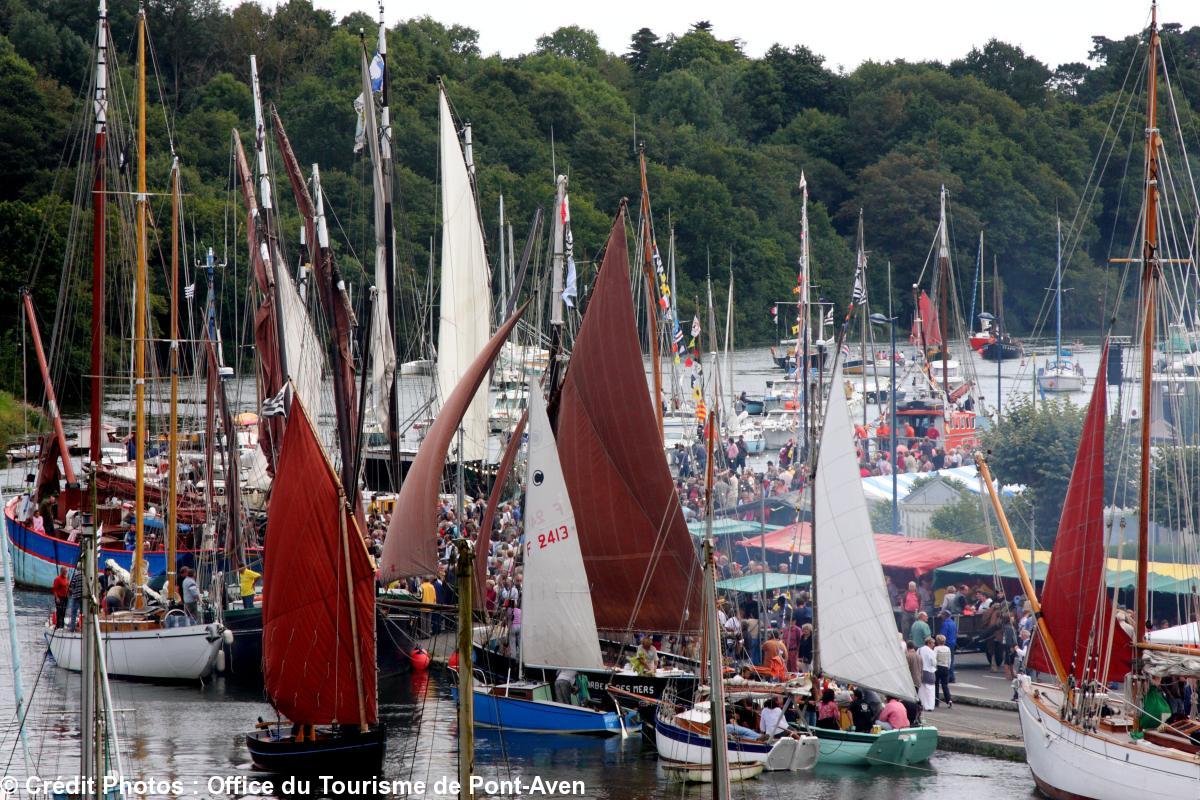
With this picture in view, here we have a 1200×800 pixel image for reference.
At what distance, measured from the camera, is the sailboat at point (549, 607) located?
29.0 metres

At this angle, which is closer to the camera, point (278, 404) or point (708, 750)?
point (708, 750)

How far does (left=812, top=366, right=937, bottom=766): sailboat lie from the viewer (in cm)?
2736

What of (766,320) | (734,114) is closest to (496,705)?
(766,320)

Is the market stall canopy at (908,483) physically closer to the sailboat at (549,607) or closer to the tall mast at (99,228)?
the sailboat at (549,607)

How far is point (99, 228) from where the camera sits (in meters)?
35.9

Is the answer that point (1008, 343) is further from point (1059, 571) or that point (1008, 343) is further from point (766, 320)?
point (1059, 571)

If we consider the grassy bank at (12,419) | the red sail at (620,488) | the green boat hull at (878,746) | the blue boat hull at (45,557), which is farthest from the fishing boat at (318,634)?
the grassy bank at (12,419)

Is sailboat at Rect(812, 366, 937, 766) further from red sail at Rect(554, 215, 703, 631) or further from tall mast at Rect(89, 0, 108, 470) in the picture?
tall mast at Rect(89, 0, 108, 470)

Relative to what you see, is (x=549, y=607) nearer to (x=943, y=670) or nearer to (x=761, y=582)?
(x=943, y=670)

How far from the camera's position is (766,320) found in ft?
363

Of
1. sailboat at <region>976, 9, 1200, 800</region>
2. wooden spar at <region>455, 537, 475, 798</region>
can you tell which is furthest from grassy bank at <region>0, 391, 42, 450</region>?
wooden spar at <region>455, 537, 475, 798</region>

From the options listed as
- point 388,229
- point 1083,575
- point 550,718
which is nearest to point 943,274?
point 388,229

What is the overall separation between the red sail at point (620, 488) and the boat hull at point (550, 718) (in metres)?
2.12

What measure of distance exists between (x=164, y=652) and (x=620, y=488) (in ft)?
30.9
